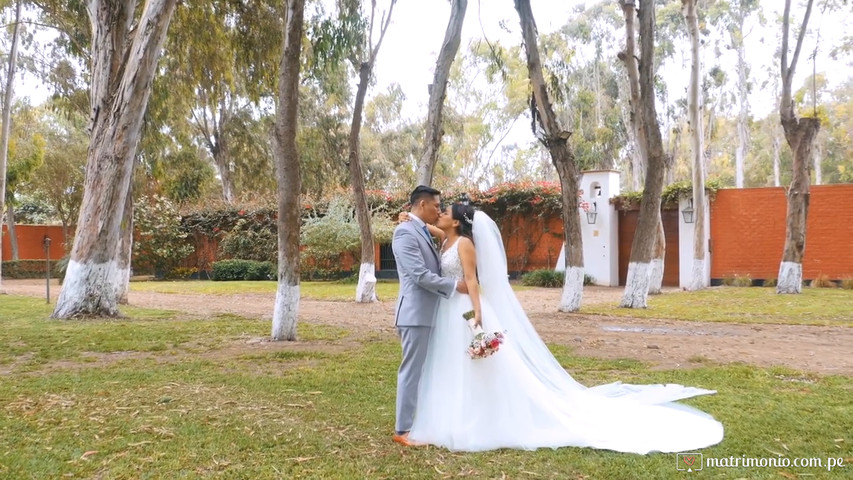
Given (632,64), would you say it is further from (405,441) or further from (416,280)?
(405,441)

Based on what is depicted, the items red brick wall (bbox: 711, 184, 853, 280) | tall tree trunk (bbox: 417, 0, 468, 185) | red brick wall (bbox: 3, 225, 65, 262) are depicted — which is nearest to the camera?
tall tree trunk (bbox: 417, 0, 468, 185)

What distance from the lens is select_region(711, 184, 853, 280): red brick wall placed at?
681 inches

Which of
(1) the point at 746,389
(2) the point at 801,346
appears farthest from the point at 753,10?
(1) the point at 746,389

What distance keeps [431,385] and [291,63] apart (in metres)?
5.22

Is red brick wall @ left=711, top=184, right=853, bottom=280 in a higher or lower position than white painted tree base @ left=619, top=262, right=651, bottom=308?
higher

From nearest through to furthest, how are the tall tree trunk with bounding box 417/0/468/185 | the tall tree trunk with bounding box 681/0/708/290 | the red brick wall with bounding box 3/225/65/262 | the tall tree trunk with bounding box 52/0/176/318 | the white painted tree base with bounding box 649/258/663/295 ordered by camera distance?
the tall tree trunk with bounding box 52/0/176/318
the tall tree trunk with bounding box 417/0/468/185
the tall tree trunk with bounding box 681/0/708/290
the white painted tree base with bounding box 649/258/663/295
the red brick wall with bounding box 3/225/65/262

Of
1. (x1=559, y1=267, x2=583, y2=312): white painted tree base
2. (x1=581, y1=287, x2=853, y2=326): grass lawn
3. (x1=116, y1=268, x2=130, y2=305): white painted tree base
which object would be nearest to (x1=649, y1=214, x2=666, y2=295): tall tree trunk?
(x1=581, y1=287, x2=853, y2=326): grass lawn

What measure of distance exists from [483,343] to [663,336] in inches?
209

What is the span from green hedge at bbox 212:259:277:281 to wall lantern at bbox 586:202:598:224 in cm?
1074

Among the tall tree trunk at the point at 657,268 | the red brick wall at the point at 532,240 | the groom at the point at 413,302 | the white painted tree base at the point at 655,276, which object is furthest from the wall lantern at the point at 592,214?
the groom at the point at 413,302

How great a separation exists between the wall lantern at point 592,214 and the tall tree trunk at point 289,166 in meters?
13.0

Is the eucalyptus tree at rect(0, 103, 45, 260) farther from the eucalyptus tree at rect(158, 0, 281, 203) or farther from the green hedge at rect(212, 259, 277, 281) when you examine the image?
the eucalyptus tree at rect(158, 0, 281, 203)

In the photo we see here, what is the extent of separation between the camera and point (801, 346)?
24.8 feet

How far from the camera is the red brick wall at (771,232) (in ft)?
56.7
